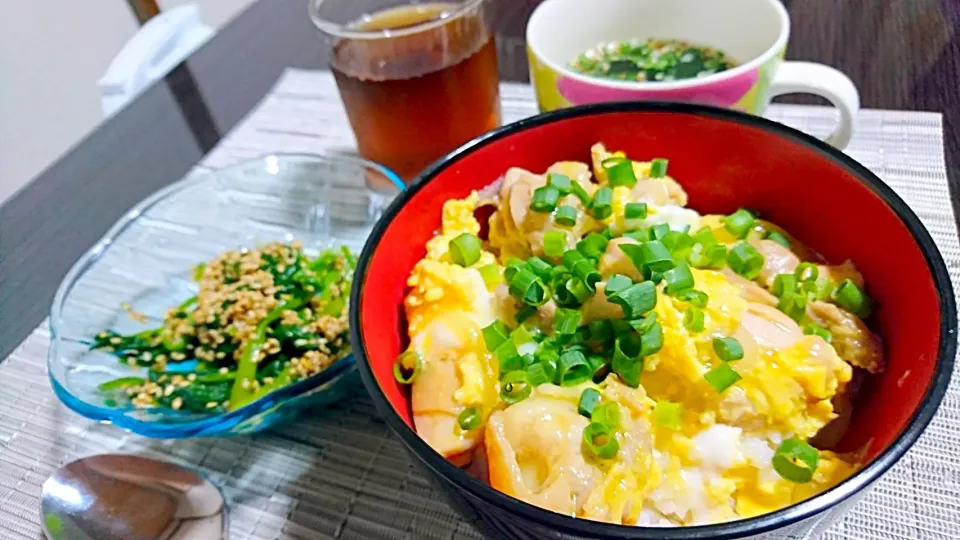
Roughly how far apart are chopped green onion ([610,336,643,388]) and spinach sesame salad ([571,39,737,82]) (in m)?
0.64

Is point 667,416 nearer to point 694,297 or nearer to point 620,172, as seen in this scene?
point 694,297

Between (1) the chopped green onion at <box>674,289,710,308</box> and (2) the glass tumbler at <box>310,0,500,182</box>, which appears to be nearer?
(1) the chopped green onion at <box>674,289,710,308</box>

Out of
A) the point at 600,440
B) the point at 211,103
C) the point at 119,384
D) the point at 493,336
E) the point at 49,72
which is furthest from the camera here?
the point at 49,72

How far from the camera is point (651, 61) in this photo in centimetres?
132

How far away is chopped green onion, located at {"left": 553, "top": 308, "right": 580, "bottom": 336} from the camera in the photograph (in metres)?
0.78

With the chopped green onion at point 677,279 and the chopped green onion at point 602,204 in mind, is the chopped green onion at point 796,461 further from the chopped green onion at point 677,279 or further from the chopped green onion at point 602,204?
the chopped green onion at point 602,204

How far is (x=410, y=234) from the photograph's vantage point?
0.90 meters

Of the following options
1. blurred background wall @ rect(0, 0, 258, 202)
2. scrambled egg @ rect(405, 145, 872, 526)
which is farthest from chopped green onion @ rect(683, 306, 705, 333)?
blurred background wall @ rect(0, 0, 258, 202)

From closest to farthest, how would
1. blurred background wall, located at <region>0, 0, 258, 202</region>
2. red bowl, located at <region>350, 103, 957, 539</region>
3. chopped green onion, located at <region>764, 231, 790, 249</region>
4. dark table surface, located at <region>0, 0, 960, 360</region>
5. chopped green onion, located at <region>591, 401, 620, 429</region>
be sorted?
red bowl, located at <region>350, 103, 957, 539</region> < chopped green onion, located at <region>591, 401, 620, 429</region> < chopped green onion, located at <region>764, 231, 790, 249</region> < dark table surface, located at <region>0, 0, 960, 360</region> < blurred background wall, located at <region>0, 0, 258, 202</region>

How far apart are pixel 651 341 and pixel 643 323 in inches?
0.8

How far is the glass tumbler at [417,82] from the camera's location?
3.99ft

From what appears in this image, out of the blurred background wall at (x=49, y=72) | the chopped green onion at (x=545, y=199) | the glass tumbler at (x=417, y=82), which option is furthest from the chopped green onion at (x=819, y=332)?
the blurred background wall at (x=49, y=72)

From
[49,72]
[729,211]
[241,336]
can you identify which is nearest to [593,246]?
[729,211]

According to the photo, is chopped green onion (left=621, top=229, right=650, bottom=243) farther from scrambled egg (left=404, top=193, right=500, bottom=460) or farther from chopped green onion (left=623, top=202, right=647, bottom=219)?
scrambled egg (left=404, top=193, right=500, bottom=460)
